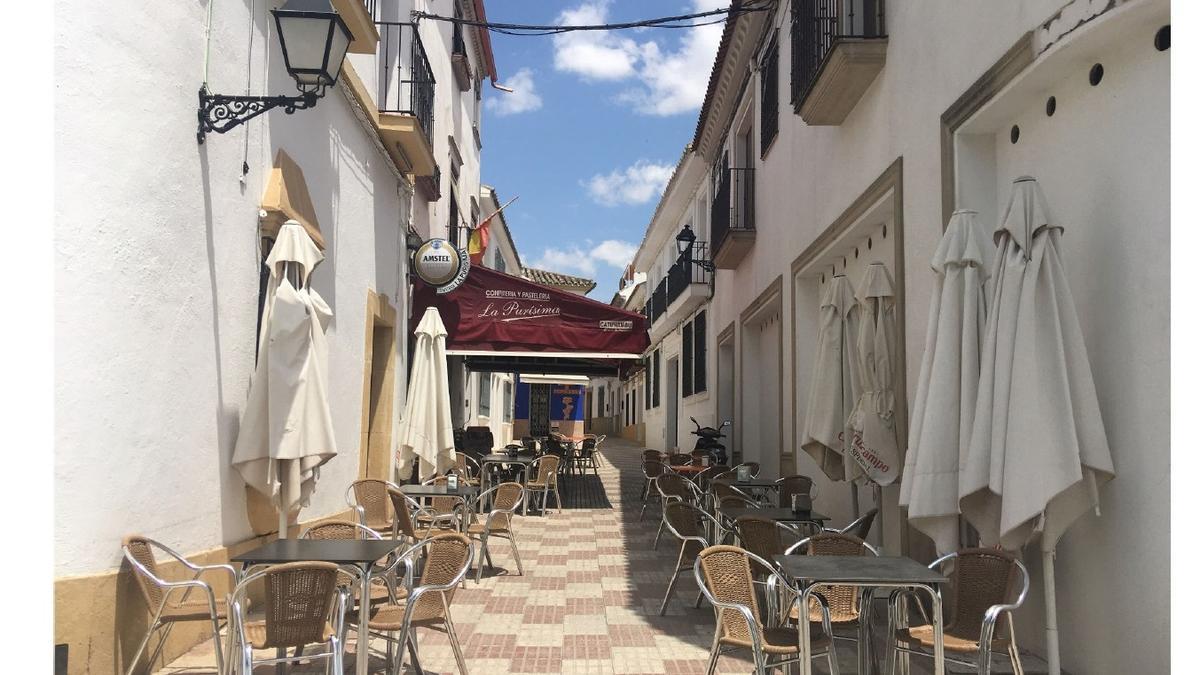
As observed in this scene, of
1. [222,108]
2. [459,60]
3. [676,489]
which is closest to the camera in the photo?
[222,108]

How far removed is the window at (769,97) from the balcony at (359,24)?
18.4ft

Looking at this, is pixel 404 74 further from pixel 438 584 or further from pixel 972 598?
pixel 972 598

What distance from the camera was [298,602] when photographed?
3.95 m

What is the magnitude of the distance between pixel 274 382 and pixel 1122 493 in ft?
16.0

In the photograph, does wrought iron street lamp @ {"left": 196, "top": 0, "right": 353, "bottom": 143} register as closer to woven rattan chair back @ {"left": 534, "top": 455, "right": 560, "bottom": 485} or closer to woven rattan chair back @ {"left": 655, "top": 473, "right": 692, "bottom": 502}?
woven rattan chair back @ {"left": 655, "top": 473, "right": 692, "bottom": 502}

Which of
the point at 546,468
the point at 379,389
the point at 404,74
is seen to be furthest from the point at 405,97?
the point at 546,468

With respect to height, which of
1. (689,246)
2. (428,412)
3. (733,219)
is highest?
(689,246)

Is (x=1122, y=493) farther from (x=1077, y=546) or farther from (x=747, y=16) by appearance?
(x=747, y=16)

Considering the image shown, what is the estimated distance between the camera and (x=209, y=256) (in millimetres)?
5652

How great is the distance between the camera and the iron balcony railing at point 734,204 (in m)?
13.8

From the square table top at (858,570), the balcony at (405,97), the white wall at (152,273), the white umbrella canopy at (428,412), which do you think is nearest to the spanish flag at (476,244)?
the balcony at (405,97)

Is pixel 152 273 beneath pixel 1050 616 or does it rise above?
above

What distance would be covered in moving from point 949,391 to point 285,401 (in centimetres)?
405
